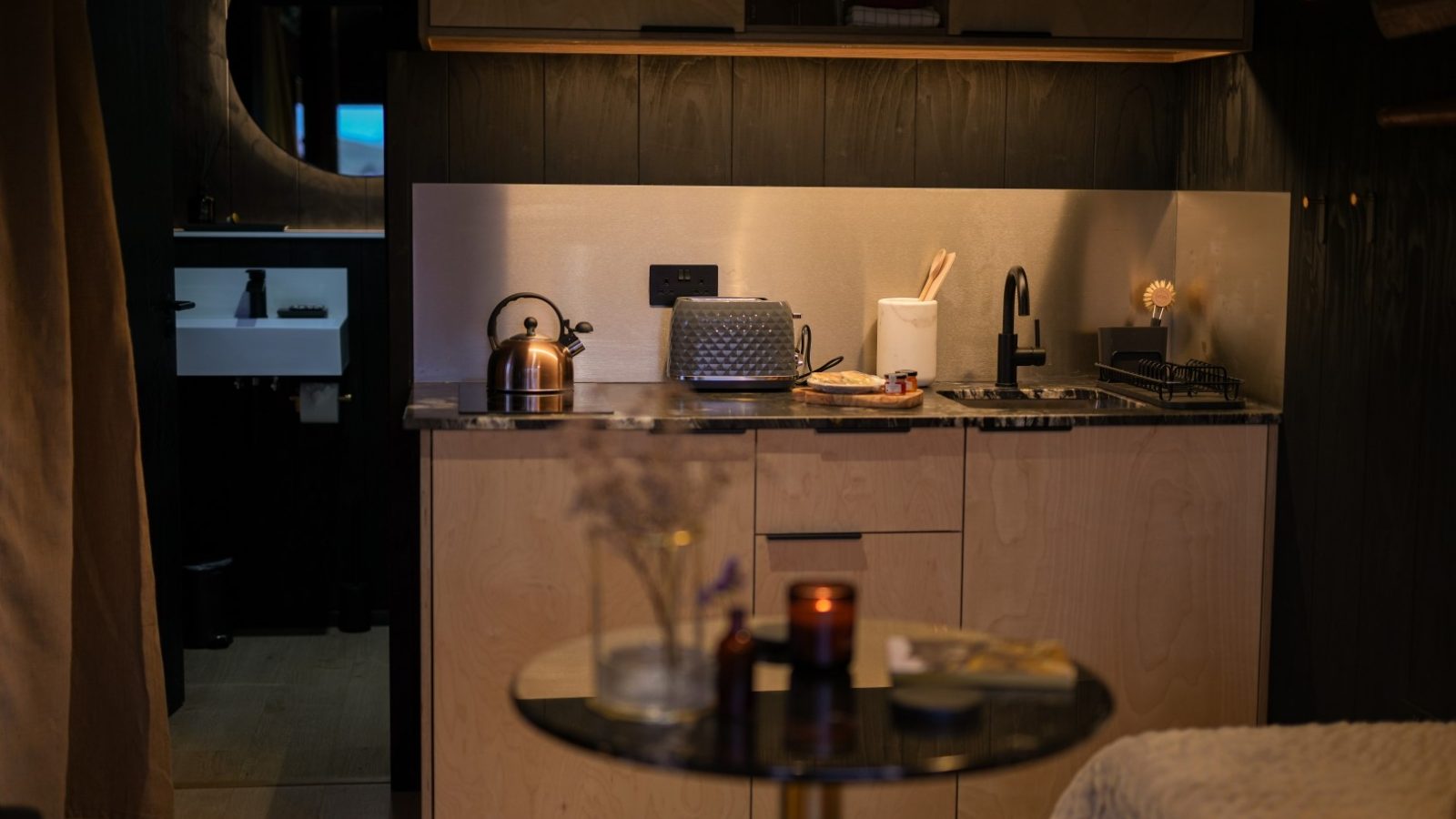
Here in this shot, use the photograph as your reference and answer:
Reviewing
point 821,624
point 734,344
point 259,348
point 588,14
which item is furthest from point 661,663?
point 259,348

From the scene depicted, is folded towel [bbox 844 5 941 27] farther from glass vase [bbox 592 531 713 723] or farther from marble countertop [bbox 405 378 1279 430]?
glass vase [bbox 592 531 713 723]

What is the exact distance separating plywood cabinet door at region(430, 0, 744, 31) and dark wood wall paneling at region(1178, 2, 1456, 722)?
1048 mm

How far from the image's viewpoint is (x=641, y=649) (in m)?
1.86

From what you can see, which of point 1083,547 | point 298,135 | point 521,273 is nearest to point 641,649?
point 1083,547

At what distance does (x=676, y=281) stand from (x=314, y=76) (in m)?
2.16

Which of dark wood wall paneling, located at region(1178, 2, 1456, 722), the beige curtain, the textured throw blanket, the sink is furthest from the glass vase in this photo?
the sink

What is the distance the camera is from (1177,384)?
124 inches

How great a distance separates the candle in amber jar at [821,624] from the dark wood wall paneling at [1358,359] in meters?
1.15

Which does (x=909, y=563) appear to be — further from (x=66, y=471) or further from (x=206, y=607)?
(x=206, y=607)

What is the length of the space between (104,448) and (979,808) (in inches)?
67.6

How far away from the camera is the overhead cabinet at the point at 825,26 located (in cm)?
311

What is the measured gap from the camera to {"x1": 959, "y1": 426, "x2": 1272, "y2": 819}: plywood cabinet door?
3035 mm

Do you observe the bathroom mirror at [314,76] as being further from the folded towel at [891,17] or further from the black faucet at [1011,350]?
the black faucet at [1011,350]

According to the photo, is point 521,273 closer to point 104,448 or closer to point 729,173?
point 729,173
